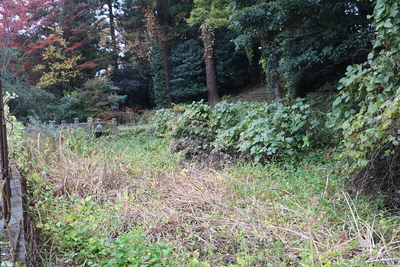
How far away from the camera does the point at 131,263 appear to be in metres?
1.98

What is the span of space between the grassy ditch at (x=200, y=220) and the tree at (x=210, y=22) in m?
7.68

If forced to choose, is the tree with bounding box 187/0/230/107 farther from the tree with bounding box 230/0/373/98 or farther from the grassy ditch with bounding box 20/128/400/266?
the grassy ditch with bounding box 20/128/400/266

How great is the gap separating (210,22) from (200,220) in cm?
1008

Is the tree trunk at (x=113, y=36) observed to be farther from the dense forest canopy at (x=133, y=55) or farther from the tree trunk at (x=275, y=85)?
the tree trunk at (x=275, y=85)

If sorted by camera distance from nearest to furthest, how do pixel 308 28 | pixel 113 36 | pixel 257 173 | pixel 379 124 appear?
pixel 379 124 → pixel 257 173 → pixel 308 28 → pixel 113 36

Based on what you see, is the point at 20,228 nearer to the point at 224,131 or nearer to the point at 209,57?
the point at 224,131

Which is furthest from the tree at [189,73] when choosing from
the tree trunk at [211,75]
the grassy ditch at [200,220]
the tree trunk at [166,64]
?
the grassy ditch at [200,220]

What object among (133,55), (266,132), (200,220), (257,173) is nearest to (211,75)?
(133,55)

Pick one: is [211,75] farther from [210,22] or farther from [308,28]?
[308,28]

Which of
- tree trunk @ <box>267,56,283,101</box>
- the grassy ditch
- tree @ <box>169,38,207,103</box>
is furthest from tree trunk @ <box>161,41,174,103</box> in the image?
the grassy ditch

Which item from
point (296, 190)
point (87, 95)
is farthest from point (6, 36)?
point (296, 190)

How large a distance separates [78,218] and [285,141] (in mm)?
3145

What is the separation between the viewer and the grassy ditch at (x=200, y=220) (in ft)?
6.62

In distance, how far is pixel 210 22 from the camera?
1146 centimetres
